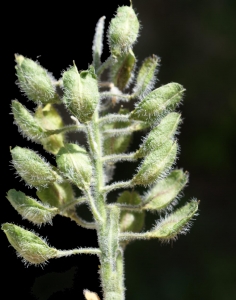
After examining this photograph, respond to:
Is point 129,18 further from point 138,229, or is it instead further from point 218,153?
point 218,153

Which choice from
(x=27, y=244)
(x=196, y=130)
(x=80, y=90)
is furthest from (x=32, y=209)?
(x=196, y=130)

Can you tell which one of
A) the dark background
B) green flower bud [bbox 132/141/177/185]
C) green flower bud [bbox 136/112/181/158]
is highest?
the dark background

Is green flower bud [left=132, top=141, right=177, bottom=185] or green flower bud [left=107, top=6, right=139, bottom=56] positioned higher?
green flower bud [left=107, top=6, right=139, bottom=56]

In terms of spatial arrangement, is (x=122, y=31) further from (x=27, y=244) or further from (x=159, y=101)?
(x=27, y=244)

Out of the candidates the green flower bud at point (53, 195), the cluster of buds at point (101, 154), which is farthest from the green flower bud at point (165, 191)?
the green flower bud at point (53, 195)

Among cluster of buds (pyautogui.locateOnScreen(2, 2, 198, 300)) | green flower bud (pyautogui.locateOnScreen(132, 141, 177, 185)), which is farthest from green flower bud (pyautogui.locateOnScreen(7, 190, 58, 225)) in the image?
green flower bud (pyautogui.locateOnScreen(132, 141, 177, 185))

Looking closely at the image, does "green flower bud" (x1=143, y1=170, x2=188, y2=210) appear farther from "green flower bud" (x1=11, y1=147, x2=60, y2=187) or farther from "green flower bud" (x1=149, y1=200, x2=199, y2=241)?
"green flower bud" (x1=11, y1=147, x2=60, y2=187)

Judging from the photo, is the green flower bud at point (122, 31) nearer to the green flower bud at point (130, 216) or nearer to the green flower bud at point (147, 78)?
the green flower bud at point (147, 78)

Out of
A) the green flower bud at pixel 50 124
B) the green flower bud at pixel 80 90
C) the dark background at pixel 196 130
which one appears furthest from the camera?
the dark background at pixel 196 130
